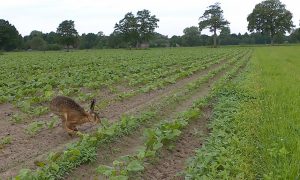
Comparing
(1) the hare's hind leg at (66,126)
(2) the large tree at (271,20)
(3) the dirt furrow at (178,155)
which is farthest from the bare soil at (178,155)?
(2) the large tree at (271,20)

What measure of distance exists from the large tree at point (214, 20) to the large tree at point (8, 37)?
40.6 meters

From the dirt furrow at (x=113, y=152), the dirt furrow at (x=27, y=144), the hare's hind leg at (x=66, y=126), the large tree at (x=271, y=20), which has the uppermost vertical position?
the large tree at (x=271, y=20)

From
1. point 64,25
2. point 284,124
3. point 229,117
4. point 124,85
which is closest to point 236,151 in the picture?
point 284,124

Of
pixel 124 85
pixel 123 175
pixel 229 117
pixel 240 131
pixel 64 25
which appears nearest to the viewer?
pixel 123 175

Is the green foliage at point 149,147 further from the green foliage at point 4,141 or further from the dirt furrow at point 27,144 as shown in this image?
the green foliage at point 4,141

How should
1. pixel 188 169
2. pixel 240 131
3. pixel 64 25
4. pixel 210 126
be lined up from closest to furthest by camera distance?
pixel 188 169
pixel 240 131
pixel 210 126
pixel 64 25

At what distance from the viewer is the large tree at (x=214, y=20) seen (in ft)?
296

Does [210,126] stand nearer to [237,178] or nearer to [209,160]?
[209,160]

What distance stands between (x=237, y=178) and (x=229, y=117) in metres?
3.58

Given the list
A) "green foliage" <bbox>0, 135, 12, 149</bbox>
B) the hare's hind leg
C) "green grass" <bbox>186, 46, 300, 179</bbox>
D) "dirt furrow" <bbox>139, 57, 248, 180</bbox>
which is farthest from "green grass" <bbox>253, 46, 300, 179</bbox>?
"green foliage" <bbox>0, 135, 12, 149</bbox>

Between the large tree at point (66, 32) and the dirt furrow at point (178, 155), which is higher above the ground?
the large tree at point (66, 32)

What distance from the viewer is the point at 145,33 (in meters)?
89.9

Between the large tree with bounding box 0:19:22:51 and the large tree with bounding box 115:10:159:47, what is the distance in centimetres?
2217

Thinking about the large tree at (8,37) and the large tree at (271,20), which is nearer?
the large tree at (8,37)
